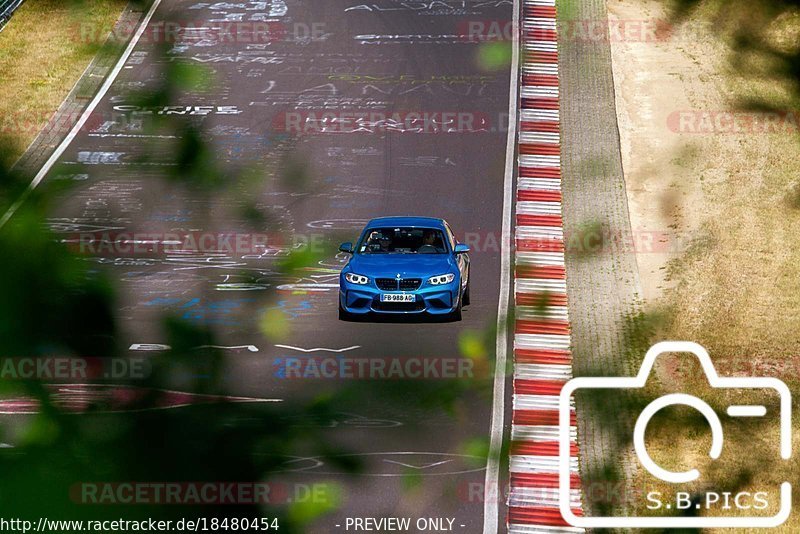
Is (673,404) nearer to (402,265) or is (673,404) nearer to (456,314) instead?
(456,314)

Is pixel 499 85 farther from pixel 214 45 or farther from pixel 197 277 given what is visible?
pixel 197 277

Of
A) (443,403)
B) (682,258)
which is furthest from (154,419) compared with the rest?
(682,258)

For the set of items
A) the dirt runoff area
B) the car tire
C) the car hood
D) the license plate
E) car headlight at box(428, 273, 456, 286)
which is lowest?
the dirt runoff area

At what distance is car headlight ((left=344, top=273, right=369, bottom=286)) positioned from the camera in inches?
693

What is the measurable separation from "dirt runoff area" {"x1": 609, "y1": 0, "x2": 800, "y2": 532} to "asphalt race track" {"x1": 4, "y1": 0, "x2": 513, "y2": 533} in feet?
9.02

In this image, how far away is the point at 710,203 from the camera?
24.8m

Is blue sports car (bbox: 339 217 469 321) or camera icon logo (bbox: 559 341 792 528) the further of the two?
blue sports car (bbox: 339 217 469 321)

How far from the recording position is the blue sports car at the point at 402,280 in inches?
688

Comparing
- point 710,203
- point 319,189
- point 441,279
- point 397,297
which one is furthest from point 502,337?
point 710,203

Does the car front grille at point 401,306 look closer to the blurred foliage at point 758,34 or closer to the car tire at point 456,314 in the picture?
the car tire at point 456,314

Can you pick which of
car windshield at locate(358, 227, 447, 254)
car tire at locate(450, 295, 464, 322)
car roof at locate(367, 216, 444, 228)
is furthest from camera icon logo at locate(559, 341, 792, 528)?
car roof at locate(367, 216, 444, 228)

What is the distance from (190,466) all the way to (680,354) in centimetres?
808

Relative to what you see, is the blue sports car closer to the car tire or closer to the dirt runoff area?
the car tire

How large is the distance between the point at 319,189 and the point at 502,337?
26.1 ft
